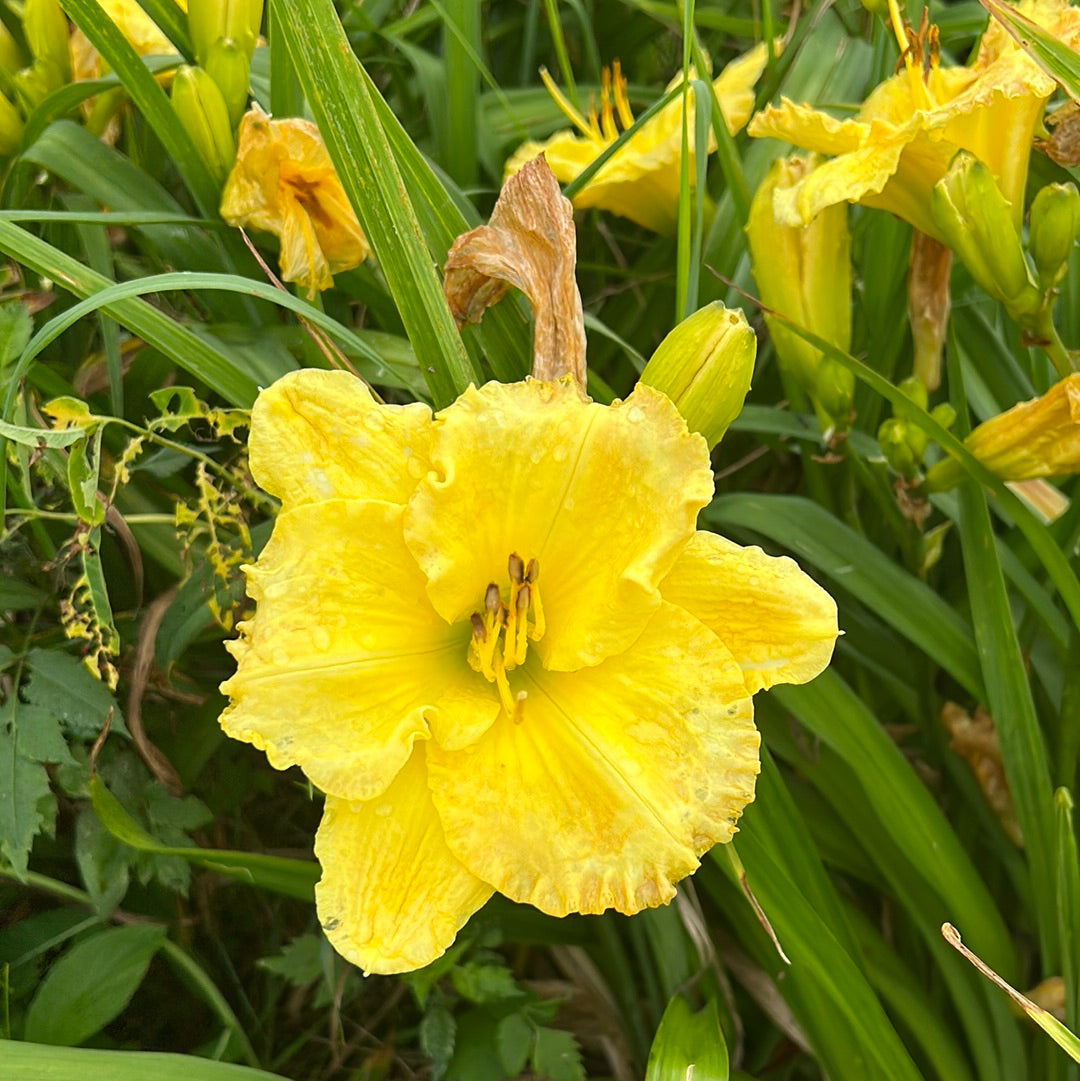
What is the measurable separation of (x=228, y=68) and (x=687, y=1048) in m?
0.77

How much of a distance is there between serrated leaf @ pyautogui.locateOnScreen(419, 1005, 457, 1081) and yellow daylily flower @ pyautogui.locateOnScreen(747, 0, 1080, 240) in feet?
2.09

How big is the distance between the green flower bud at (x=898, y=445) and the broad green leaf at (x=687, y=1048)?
1.42 ft

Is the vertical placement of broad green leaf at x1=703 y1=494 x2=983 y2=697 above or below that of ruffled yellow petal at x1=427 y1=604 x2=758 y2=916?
below

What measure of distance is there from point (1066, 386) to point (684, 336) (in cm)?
29

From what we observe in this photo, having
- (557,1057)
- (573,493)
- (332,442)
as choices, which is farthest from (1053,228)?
(557,1057)

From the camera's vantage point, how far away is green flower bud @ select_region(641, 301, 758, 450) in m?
0.61

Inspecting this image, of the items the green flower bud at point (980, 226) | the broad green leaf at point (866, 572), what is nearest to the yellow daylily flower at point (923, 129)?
the green flower bud at point (980, 226)

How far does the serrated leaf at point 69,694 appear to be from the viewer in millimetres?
686

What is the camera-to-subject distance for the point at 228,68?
770 millimetres

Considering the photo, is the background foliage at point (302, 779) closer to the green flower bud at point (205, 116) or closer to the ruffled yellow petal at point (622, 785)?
the green flower bud at point (205, 116)

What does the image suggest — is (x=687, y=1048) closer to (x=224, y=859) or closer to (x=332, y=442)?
(x=224, y=859)

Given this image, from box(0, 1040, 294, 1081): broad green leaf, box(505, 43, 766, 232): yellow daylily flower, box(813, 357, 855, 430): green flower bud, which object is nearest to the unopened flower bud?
box(813, 357, 855, 430): green flower bud

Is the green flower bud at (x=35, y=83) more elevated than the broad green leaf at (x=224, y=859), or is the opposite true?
the green flower bud at (x=35, y=83)

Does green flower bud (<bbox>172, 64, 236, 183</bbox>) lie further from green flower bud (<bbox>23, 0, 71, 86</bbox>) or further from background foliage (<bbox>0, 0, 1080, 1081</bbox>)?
green flower bud (<bbox>23, 0, 71, 86</bbox>)
